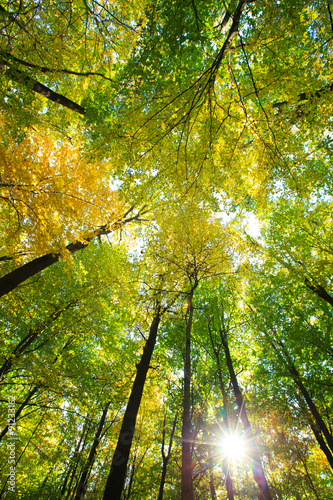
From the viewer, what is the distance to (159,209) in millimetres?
6969

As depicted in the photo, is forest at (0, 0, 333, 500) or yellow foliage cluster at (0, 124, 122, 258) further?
yellow foliage cluster at (0, 124, 122, 258)

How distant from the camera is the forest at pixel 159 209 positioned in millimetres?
2945

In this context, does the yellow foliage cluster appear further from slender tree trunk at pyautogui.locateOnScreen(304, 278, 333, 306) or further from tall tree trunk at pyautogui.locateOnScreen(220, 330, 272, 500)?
tall tree trunk at pyautogui.locateOnScreen(220, 330, 272, 500)

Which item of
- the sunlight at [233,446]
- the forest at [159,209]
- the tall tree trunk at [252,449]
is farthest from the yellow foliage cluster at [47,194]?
the sunlight at [233,446]

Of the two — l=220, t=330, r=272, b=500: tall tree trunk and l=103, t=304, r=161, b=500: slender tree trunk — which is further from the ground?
l=220, t=330, r=272, b=500: tall tree trunk

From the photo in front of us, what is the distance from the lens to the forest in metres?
2.95

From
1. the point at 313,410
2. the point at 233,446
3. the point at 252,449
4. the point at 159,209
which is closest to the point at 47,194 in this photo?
the point at 159,209

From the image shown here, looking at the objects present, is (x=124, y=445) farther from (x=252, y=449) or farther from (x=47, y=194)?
(x=252, y=449)

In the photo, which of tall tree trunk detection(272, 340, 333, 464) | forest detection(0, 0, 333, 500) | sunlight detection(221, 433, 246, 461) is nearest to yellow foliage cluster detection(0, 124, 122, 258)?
forest detection(0, 0, 333, 500)

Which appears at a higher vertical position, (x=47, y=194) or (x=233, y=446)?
(x=233, y=446)

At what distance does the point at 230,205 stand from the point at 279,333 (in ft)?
27.0

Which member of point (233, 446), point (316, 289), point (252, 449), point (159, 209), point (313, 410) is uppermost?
point (159, 209)

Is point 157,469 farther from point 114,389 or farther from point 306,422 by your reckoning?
point 114,389

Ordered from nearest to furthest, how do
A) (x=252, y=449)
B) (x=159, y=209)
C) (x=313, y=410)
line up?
(x=159, y=209) → (x=252, y=449) → (x=313, y=410)
